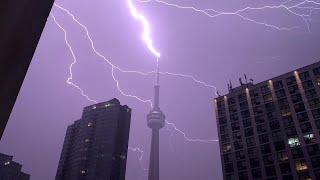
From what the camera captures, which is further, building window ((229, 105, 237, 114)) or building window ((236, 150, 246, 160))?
building window ((229, 105, 237, 114))

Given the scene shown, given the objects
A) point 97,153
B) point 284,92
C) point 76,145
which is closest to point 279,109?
point 284,92

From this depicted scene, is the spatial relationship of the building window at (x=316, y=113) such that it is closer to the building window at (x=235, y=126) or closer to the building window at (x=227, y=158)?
the building window at (x=235, y=126)

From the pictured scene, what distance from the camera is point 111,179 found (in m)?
117

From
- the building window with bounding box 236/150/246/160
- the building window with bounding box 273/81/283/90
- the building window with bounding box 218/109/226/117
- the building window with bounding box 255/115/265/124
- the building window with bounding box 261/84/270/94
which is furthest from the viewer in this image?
the building window with bounding box 218/109/226/117

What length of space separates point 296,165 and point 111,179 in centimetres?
7769

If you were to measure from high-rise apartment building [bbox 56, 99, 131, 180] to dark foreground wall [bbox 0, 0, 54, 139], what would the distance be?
12086cm

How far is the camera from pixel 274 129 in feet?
213

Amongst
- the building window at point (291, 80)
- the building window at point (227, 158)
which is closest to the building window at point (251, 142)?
the building window at point (227, 158)

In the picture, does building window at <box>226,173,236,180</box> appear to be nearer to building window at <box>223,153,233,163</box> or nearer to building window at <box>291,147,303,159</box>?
building window at <box>223,153,233,163</box>

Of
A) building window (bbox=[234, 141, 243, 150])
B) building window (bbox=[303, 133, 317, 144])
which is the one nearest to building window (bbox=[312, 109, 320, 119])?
building window (bbox=[303, 133, 317, 144])

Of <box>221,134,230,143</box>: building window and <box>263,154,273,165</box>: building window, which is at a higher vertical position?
<box>221,134,230,143</box>: building window

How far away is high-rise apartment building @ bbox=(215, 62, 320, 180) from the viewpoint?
58625 millimetres

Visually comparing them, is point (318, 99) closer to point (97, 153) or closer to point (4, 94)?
point (4, 94)

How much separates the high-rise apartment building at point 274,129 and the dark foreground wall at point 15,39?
62179 mm
